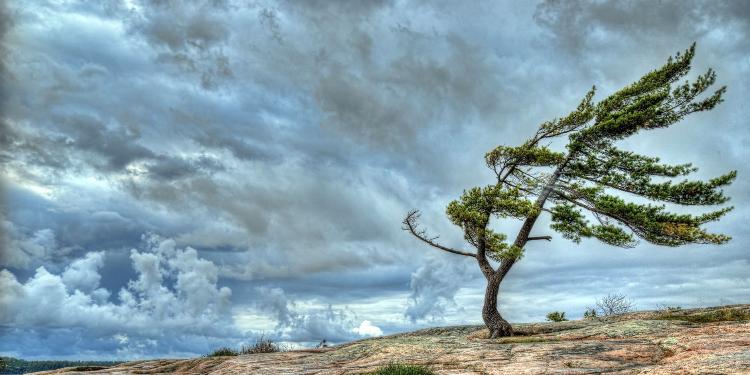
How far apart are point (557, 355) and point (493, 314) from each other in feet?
36.6

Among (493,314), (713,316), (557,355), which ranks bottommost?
(557,355)

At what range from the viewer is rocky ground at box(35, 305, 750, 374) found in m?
14.9

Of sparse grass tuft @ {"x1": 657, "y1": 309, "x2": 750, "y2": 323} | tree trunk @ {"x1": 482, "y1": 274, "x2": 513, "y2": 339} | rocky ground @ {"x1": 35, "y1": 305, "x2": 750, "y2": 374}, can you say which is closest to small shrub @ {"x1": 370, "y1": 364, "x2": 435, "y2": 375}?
rocky ground @ {"x1": 35, "y1": 305, "x2": 750, "y2": 374}

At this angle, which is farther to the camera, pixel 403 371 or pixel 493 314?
pixel 493 314

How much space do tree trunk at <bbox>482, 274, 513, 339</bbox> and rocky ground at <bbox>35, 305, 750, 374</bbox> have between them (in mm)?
1022

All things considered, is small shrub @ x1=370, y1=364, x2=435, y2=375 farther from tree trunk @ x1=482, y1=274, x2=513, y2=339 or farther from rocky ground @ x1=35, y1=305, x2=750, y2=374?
tree trunk @ x1=482, y1=274, x2=513, y2=339

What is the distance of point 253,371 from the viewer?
65.0ft

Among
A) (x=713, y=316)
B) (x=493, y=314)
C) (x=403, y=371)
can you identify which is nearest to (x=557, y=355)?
(x=403, y=371)

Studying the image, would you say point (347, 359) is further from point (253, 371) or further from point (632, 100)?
point (632, 100)

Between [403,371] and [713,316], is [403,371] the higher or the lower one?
the lower one

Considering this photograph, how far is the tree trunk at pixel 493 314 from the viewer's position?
27969mm

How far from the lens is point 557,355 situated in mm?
17438

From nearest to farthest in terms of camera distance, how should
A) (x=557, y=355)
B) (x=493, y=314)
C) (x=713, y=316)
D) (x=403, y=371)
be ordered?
(x=403, y=371) → (x=557, y=355) → (x=713, y=316) → (x=493, y=314)

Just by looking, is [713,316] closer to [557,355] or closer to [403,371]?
[557,355]
